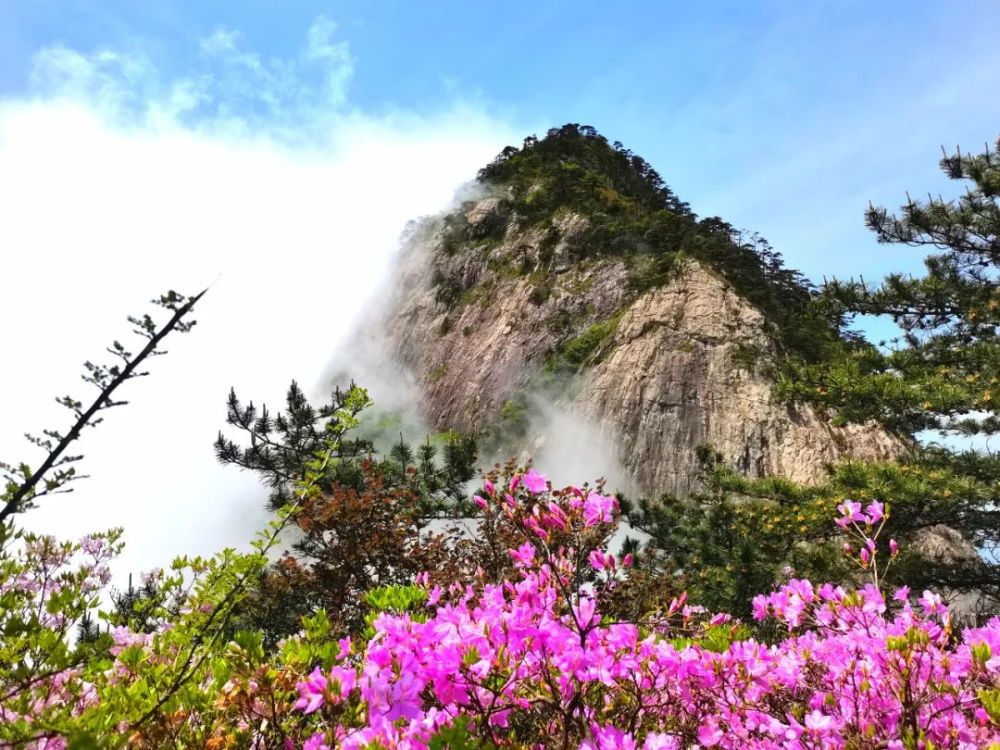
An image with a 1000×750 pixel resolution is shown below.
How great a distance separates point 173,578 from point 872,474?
9.08m

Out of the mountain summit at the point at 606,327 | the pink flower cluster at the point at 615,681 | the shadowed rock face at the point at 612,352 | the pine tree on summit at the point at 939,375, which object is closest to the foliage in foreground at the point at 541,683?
the pink flower cluster at the point at 615,681

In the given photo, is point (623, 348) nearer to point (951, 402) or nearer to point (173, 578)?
point (951, 402)

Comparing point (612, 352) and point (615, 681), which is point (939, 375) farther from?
point (612, 352)

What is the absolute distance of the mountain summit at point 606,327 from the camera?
893 inches

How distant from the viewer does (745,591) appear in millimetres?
9516

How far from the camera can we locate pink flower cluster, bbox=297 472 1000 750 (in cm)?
174

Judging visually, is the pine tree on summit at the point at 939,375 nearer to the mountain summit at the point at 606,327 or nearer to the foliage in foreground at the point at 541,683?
the foliage in foreground at the point at 541,683

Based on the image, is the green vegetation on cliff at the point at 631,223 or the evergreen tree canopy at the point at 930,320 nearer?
the evergreen tree canopy at the point at 930,320

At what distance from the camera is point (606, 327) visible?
29688 mm

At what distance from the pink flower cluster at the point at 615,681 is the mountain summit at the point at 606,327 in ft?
58.1

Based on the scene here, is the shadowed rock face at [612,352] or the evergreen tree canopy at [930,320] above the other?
the shadowed rock face at [612,352]

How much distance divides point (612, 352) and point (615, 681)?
26.0 meters

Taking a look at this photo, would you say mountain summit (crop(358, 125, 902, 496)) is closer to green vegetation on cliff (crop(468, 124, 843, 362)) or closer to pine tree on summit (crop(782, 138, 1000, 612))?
green vegetation on cliff (crop(468, 124, 843, 362))

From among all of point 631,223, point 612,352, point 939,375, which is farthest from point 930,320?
point 631,223
